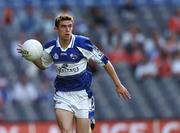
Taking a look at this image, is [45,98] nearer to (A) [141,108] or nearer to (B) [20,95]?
(B) [20,95]

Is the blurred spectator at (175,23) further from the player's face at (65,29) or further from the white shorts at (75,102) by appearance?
the player's face at (65,29)

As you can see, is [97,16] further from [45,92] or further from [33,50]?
[33,50]

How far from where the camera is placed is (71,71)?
13.4m

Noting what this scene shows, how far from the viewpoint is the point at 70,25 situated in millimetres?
13242

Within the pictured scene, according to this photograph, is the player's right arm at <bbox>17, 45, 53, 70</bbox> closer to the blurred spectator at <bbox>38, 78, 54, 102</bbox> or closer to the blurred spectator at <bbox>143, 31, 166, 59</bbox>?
the blurred spectator at <bbox>38, 78, 54, 102</bbox>

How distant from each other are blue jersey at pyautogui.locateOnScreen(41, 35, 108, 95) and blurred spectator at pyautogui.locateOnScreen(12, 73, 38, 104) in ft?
27.9

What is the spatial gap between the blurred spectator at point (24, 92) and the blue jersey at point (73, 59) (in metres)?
8.50

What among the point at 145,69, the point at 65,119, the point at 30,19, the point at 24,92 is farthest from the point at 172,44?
the point at 65,119

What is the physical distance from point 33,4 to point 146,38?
10.0 ft

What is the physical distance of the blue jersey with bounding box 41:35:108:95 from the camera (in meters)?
13.4

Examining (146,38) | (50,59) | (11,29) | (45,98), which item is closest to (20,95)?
(45,98)

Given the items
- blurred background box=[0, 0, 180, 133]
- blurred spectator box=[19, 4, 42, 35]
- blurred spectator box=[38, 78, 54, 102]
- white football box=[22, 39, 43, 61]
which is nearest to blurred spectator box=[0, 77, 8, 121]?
blurred background box=[0, 0, 180, 133]

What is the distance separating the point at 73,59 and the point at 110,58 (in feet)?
33.3

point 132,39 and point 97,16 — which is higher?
point 97,16
